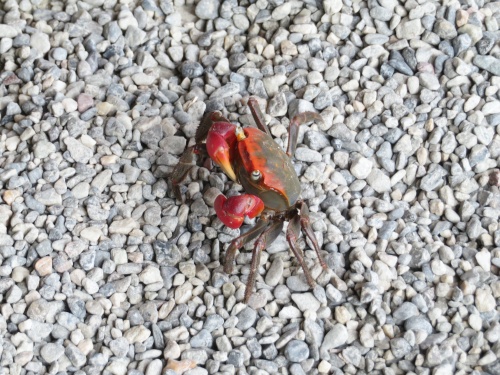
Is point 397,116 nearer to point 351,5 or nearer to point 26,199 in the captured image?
point 351,5

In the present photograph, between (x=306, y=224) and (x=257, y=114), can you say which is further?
(x=257, y=114)

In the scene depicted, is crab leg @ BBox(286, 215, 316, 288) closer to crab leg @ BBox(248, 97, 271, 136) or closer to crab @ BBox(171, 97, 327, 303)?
crab @ BBox(171, 97, 327, 303)

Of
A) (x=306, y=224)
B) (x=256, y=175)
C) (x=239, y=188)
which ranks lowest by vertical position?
(x=239, y=188)

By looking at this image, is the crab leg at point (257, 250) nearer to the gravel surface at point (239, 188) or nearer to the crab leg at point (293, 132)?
the gravel surface at point (239, 188)

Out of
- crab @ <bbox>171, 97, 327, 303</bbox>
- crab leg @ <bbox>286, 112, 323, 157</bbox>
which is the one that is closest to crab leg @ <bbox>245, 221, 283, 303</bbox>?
crab @ <bbox>171, 97, 327, 303</bbox>

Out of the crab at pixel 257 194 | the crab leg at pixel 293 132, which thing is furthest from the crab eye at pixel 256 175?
the crab leg at pixel 293 132

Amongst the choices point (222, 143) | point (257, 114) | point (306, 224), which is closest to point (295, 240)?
point (306, 224)

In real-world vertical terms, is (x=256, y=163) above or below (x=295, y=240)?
above

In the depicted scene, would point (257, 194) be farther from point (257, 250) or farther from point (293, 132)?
point (293, 132)
